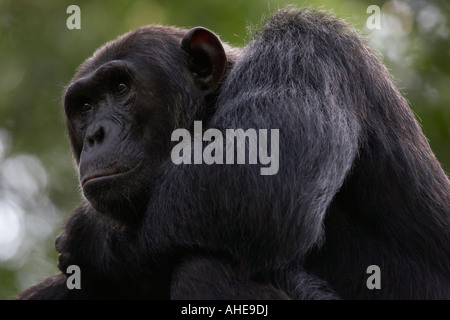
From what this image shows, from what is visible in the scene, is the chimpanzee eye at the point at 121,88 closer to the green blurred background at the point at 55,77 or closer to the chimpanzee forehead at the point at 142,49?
the chimpanzee forehead at the point at 142,49

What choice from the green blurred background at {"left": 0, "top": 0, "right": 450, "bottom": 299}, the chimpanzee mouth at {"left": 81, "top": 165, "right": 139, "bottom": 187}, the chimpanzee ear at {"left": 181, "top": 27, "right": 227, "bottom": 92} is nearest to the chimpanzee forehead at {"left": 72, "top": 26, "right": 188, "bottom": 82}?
the chimpanzee ear at {"left": 181, "top": 27, "right": 227, "bottom": 92}

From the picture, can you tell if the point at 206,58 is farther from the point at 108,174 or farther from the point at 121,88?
the point at 108,174

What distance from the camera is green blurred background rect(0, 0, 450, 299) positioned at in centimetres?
1219

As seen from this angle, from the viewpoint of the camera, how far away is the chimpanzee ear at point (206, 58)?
6.67 m

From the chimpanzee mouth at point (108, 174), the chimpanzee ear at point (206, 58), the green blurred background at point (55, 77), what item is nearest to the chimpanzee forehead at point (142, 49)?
the chimpanzee ear at point (206, 58)

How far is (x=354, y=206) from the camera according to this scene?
6148 millimetres

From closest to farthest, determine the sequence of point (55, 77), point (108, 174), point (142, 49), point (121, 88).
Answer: point (108, 174)
point (121, 88)
point (142, 49)
point (55, 77)

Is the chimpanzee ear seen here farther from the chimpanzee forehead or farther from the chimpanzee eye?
the chimpanzee eye

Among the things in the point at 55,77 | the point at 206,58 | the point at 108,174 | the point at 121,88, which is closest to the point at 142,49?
the point at 121,88

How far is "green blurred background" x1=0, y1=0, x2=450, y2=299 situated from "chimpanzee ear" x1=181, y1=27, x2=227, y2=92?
205 inches

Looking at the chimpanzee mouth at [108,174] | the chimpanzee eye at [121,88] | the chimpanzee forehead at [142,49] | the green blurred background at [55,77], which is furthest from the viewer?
the green blurred background at [55,77]

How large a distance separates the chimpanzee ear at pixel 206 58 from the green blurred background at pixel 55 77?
5.21 metres

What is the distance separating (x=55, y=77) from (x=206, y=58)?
23.2 ft

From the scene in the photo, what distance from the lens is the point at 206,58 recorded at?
6707 millimetres
